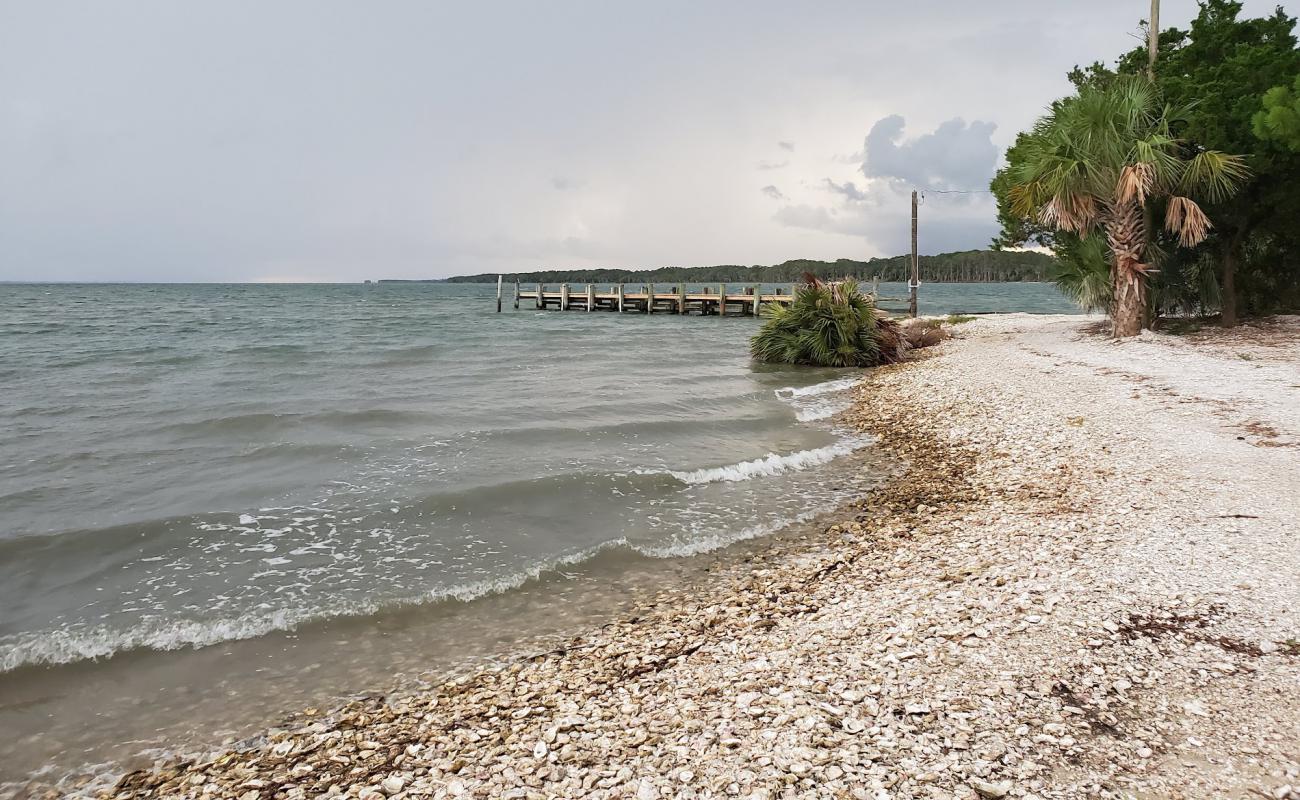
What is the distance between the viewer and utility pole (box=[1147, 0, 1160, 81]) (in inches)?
807

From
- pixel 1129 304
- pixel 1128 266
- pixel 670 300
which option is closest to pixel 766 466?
pixel 1128 266

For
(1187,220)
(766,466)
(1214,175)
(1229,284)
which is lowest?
(766,466)

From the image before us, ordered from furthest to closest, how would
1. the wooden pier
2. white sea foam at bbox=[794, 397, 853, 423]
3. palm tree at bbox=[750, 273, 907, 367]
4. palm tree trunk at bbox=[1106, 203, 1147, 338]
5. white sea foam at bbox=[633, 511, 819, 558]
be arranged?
1. the wooden pier
2. palm tree at bbox=[750, 273, 907, 367]
3. palm tree trunk at bbox=[1106, 203, 1147, 338]
4. white sea foam at bbox=[794, 397, 853, 423]
5. white sea foam at bbox=[633, 511, 819, 558]

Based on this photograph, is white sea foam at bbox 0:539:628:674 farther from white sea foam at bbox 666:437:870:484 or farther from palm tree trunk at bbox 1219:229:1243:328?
palm tree trunk at bbox 1219:229:1243:328

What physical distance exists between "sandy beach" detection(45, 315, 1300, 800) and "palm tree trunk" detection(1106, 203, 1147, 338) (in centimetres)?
1283

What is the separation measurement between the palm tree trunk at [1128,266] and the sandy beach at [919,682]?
505 inches

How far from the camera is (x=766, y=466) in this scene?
9852 mm

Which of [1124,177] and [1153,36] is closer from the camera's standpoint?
[1124,177]

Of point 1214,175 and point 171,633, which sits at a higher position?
point 1214,175

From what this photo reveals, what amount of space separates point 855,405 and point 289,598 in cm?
1097

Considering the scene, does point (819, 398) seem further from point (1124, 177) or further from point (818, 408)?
point (1124, 177)

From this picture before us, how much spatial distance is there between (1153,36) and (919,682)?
24686 millimetres

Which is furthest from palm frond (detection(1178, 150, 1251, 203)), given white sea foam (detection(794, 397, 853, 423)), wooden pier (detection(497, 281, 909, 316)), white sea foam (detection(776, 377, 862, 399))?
wooden pier (detection(497, 281, 909, 316))

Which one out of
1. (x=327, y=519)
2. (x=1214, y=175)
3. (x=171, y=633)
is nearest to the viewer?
(x=171, y=633)
